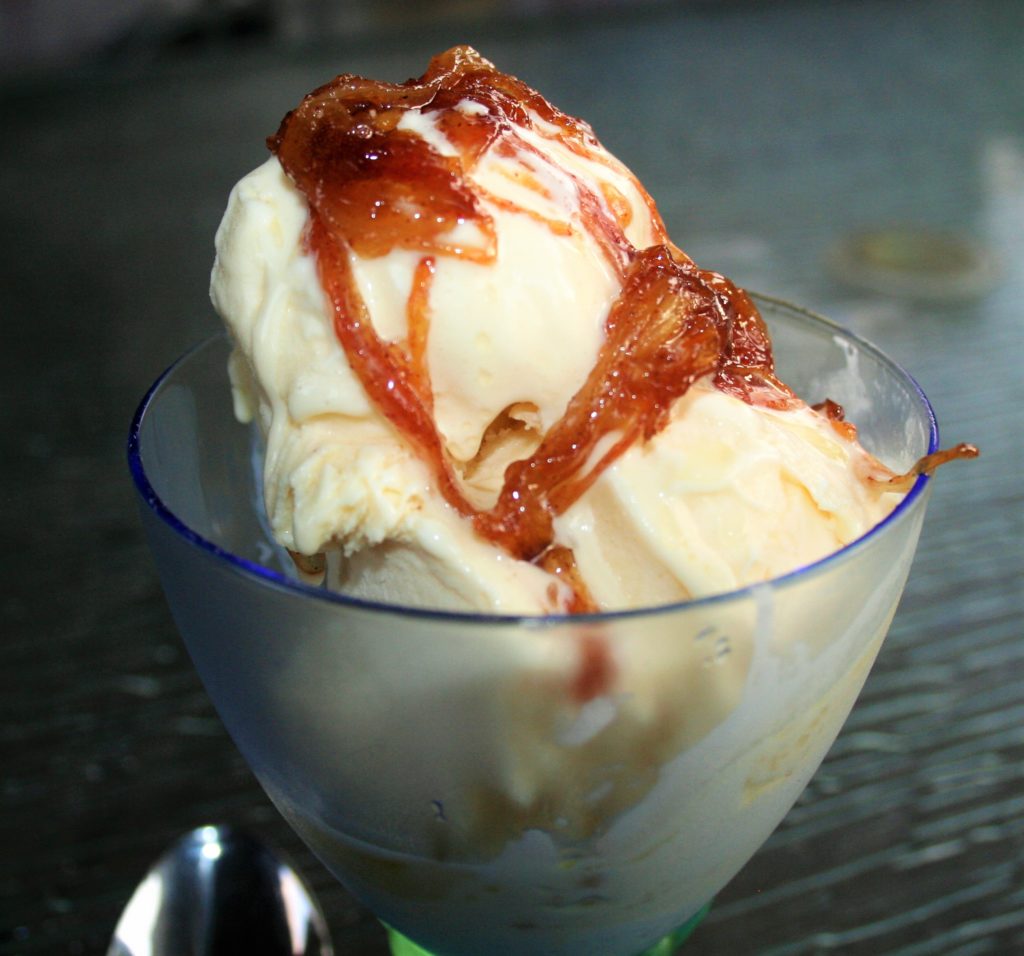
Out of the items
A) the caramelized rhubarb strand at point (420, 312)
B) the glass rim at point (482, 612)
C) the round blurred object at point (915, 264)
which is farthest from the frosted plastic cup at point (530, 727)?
the round blurred object at point (915, 264)

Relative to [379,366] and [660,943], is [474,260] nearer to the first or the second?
[379,366]

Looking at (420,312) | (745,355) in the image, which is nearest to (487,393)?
(420,312)

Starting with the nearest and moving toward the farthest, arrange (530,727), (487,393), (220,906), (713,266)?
(530,727) → (487,393) → (220,906) → (713,266)

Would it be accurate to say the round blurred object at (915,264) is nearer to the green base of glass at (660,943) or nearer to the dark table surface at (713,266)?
the dark table surface at (713,266)

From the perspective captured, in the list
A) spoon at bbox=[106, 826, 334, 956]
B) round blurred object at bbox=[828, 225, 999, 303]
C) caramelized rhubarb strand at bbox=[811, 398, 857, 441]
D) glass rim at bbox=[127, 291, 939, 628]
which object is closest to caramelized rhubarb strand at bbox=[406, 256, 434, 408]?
glass rim at bbox=[127, 291, 939, 628]

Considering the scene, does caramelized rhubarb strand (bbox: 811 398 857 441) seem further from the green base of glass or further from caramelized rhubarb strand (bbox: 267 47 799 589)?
the green base of glass

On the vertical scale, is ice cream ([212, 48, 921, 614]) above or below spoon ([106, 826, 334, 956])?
above
